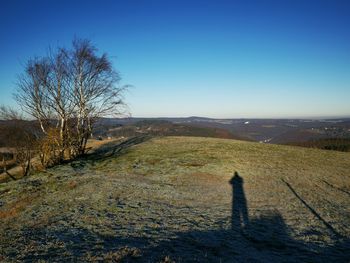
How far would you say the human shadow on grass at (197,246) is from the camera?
24.2 feet

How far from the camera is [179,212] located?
11.8 meters

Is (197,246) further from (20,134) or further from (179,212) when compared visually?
(20,134)

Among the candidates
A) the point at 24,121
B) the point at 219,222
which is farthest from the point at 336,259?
the point at 24,121

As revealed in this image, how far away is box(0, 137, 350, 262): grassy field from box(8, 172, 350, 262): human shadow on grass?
3 centimetres

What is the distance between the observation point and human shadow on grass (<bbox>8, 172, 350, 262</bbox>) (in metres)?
7.36

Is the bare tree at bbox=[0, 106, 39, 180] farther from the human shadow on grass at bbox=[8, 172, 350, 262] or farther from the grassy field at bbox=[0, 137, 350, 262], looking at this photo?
the human shadow on grass at bbox=[8, 172, 350, 262]

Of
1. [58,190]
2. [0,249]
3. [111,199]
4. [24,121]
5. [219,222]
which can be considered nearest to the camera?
[0,249]

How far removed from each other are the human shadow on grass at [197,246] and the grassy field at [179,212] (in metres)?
0.03

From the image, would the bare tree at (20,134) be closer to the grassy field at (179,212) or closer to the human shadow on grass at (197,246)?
the grassy field at (179,212)

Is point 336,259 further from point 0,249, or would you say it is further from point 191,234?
point 0,249

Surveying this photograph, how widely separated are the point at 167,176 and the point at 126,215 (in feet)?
25.6

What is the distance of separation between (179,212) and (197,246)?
3453 mm

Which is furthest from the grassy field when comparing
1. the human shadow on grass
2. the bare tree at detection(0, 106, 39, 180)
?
the bare tree at detection(0, 106, 39, 180)

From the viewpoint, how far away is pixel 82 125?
25.7 metres
